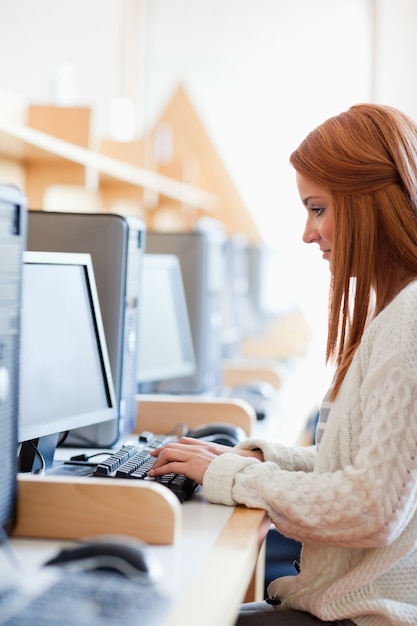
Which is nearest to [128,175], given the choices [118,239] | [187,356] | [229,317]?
[229,317]

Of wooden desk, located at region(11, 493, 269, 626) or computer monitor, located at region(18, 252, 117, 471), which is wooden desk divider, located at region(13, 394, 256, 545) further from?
computer monitor, located at region(18, 252, 117, 471)

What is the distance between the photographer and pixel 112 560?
906 millimetres

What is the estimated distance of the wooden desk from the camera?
899 mm

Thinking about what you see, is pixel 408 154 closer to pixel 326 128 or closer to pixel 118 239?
pixel 326 128

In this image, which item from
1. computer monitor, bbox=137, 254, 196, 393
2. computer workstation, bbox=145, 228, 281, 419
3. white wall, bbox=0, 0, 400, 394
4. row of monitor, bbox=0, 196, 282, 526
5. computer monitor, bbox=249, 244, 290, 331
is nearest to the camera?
row of monitor, bbox=0, 196, 282, 526

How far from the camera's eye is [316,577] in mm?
1328

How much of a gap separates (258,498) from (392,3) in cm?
442

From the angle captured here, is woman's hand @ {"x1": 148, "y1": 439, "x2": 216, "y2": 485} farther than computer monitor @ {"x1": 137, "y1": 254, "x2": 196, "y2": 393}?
No

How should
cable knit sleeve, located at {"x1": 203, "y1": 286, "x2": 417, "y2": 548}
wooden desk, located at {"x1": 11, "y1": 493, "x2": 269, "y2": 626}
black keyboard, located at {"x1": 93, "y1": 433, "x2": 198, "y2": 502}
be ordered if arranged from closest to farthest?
wooden desk, located at {"x1": 11, "y1": 493, "x2": 269, "y2": 626}
cable knit sleeve, located at {"x1": 203, "y1": 286, "x2": 417, "y2": 548}
black keyboard, located at {"x1": 93, "y1": 433, "x2": 198, "y2": 502}

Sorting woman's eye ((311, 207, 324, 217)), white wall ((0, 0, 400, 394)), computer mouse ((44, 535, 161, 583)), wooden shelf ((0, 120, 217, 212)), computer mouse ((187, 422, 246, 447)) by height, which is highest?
white wall ((0, 0, 400, 394))

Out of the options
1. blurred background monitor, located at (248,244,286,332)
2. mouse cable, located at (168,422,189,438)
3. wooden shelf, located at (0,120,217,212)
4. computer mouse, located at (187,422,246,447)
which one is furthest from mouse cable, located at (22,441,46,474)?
blurred background monitor, located at (248,244,286,332)

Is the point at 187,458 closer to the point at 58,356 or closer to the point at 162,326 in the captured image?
the point at 58,356

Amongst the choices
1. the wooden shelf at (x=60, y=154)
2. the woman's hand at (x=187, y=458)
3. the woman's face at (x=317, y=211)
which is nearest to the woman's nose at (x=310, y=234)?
the woman's face at (x=317, y=211)

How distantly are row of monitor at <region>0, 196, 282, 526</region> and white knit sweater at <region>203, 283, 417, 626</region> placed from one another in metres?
Result: 0.32
